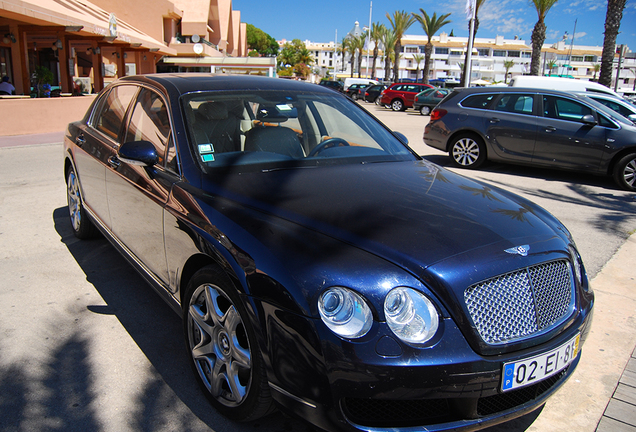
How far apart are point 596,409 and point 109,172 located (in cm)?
347

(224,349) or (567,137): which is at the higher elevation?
(567,137)

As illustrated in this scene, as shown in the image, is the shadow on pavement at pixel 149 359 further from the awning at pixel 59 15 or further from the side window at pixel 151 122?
the awning at pixel 59 15

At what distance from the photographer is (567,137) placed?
861cm

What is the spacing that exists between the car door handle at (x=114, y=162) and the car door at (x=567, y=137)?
A: 760 centimetres

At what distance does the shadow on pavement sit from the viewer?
240 cm

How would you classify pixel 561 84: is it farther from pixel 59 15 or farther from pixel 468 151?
pixel 59 15

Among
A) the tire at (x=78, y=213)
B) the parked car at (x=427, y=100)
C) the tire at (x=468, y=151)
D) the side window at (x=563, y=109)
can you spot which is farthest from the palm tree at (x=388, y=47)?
the tire at (x=78, y=213)

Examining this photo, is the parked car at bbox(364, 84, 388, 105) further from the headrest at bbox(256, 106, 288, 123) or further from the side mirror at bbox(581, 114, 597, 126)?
the headrest at bbox(256, 106, 288, 123)

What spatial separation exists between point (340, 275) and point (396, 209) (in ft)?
2.14

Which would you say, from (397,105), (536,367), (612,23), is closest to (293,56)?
(397,105)

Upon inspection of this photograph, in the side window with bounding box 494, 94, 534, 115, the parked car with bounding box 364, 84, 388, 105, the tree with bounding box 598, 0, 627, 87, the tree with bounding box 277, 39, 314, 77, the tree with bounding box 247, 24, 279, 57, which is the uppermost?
the tree with bounding box 247, 24, 279, 57

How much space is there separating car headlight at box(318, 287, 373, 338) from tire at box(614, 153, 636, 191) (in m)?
8.01

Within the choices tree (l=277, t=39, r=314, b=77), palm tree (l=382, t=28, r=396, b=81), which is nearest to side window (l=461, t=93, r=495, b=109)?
palm tree (l=382, t=28, r=396, b=81)

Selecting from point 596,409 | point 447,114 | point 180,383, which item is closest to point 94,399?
point 180,383
